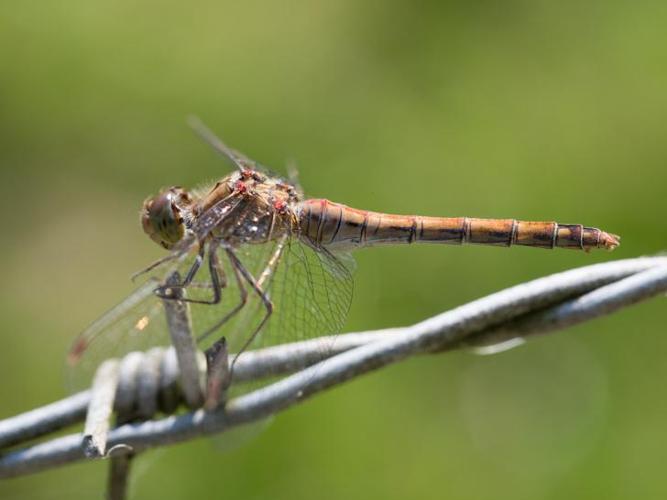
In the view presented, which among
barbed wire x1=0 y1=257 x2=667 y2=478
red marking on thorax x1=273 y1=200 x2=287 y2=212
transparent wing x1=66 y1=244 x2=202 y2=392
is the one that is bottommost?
barbed wire x1=0 y1=257 x2=667 y2=478

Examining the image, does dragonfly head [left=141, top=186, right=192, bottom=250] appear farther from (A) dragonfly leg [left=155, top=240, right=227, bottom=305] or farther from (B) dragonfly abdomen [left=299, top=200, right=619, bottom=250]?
(B) dragonfly abdomen [left=299, top=200, right=619, bottom=250]

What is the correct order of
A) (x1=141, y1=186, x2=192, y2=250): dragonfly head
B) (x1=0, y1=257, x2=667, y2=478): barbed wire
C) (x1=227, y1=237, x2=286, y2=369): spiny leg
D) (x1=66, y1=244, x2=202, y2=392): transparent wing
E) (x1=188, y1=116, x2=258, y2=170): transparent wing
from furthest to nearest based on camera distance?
(x1=188, y1=116, x2=258, y2=170): transparent wing, (x1=141, y1=186, x2=192, y2=250): dragonfly head, (x1=227, y1=237, x2=286, y2=369): spiny leg, (x1=66, y1=244, x2=202, y2=392): transparent wing, (x1=0, y1=257, x2=667, y2=478): barbed wire

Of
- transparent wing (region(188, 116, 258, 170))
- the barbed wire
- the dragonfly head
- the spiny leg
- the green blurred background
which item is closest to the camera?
the barbed wire

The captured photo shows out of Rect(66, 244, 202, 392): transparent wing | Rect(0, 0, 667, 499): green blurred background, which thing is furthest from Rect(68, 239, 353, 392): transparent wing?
Rect(0, 0, 667, 499): green blurred background

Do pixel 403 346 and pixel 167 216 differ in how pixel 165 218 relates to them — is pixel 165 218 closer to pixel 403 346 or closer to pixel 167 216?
pixel 167 216

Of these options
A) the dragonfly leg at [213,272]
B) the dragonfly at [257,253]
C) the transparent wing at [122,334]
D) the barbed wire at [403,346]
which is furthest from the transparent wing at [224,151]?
the barbed wire at [403,346]

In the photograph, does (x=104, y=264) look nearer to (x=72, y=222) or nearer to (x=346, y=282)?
(x=72, y=222)

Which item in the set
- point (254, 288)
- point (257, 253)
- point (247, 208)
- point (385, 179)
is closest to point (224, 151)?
point (247, 208)

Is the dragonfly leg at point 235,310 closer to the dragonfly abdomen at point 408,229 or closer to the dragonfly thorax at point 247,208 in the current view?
the dragonfly thorax at point 247,208
